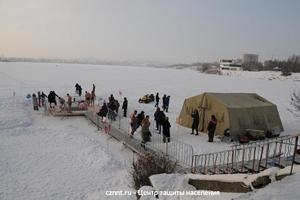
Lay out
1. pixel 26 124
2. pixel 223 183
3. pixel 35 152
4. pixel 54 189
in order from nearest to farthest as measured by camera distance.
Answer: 1. pixel 223 183
2. pixel 54 189
3. pixel 35 152
4. pixel 26 124

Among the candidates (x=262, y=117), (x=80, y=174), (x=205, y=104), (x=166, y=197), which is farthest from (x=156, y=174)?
(x=262, y=117)

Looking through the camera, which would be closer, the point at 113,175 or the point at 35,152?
the point at 113,175

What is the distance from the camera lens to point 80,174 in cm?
1169

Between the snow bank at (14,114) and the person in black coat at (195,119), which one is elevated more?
the person in black coat at (195,119)

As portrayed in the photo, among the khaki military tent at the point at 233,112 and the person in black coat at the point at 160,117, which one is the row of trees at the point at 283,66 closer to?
the khaki military tent at the point at 233,112

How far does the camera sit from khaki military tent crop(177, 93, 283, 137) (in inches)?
604

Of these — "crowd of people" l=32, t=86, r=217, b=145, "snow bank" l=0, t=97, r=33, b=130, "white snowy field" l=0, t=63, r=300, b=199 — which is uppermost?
"crowd of people" l=32, t=86, r=217, b=145

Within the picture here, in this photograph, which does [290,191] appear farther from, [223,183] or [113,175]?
[113,175]

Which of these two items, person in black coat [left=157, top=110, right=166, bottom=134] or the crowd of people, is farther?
person in black coat [left=157, top=110, right=166, bottom=134]

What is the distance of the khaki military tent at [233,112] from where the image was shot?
1535cm

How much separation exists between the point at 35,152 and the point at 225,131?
354 inches

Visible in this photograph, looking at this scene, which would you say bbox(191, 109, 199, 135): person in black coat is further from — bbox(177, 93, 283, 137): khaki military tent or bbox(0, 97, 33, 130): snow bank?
bbox(0, 97, 33, 130): snow bank

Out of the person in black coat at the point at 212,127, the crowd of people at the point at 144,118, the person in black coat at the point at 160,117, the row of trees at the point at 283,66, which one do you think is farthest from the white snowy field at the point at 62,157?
the row of trees at the point at 283,66

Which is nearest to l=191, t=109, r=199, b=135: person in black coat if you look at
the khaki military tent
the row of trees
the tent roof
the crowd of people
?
the crowd of people
